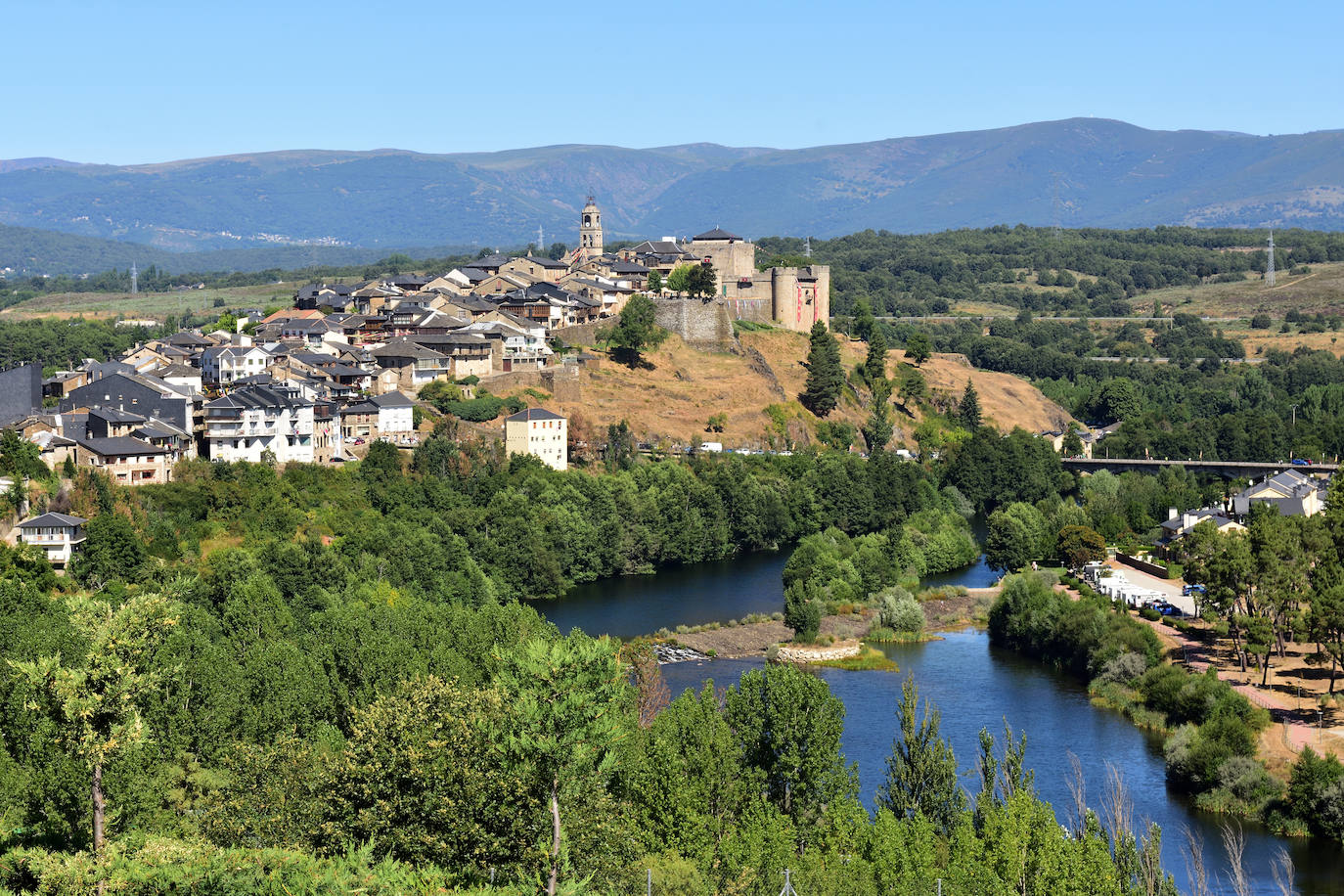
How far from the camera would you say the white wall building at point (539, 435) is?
60562mm

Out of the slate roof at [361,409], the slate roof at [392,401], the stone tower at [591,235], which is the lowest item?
the slate roof at [361,409]

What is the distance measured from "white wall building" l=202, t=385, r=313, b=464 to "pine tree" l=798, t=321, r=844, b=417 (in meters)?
26.2

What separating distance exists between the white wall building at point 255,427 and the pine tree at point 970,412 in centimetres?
3460

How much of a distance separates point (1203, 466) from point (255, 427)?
40.0 m

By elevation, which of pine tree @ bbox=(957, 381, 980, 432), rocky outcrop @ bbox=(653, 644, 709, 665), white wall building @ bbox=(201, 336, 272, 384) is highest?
white wall building @ bbox=(201, 336, 272, 384)

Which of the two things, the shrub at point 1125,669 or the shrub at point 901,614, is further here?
the shrub at point 901,614

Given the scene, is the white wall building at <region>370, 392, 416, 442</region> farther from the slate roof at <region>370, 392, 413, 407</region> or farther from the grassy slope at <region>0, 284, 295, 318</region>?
the grassy slope at <region>0, 284, 295, 318</region>

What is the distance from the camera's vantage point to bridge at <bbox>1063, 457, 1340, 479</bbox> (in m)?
69.4

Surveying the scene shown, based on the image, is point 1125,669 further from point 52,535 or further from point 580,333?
point 580,333

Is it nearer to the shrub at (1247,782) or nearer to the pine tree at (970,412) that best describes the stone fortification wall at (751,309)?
the pine tree at (970,412)

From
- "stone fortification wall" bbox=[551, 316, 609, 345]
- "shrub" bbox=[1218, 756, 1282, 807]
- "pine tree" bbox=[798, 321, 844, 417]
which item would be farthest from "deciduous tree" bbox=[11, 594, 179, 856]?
"pine tree" bbox=[798, 321, 844, 417]

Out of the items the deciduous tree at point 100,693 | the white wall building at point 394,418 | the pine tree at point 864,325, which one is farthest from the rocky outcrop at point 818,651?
the pine tree at point 864,325

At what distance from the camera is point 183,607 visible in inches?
1387

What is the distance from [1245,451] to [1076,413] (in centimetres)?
1530
